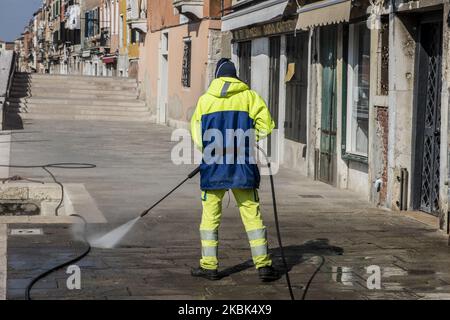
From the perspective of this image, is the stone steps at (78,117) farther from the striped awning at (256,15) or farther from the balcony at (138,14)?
the striped awning at (256,15)

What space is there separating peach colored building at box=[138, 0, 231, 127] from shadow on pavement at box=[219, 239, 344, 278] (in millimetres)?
13750

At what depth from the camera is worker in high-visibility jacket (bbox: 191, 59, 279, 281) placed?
7.46m

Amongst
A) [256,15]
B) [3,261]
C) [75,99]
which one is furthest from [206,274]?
[75,99]

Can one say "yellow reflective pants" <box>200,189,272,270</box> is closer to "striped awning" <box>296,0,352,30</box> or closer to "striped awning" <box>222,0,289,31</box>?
"striped awning" <box>296,0,352,30</box>

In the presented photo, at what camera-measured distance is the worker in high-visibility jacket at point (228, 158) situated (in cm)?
746

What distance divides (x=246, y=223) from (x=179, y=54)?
66.3 feet

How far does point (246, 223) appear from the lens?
24.9ft

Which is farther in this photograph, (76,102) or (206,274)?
(76,102)

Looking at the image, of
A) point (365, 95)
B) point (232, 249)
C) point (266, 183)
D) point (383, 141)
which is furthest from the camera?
point (266, 183)

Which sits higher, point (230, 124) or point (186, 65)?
point (186, 65)

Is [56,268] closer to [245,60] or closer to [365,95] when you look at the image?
[365,95]

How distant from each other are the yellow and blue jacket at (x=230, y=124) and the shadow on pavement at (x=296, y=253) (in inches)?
35.4

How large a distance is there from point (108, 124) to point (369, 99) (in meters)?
16.7
